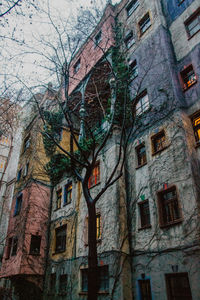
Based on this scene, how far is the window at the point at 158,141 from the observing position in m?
12.0

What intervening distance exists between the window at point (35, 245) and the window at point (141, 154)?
1019 cm

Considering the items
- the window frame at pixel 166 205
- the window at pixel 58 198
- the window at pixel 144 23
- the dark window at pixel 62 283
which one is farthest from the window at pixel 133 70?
the dark window at pixel 62 283

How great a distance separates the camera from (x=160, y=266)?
9719mm

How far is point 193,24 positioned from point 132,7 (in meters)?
8.03

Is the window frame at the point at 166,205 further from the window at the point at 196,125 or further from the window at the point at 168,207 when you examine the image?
the window at the point at 196,125

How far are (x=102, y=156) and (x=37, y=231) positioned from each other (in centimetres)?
810

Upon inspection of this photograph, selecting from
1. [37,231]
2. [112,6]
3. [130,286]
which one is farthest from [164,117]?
[112,6]

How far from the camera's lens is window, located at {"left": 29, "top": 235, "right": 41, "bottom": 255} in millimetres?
16947

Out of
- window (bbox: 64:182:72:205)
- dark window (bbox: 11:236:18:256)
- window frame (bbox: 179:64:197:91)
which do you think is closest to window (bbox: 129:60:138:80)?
window frame (bbox: 179:64:197:91)

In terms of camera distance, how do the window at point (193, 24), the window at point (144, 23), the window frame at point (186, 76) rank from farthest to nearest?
the window at point (144, 23)
the window at point (193, 24)
the window frame at point (186, 76)

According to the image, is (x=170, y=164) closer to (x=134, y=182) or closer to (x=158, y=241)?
(x=134, y=182)

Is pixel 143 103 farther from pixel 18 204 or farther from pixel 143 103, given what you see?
pixel 18 204

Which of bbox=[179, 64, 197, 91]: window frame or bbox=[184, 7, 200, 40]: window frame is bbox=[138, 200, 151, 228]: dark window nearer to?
bbox=[179, 64, 197, 91]: window frame

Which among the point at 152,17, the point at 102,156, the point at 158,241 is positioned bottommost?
the point at 158,241
